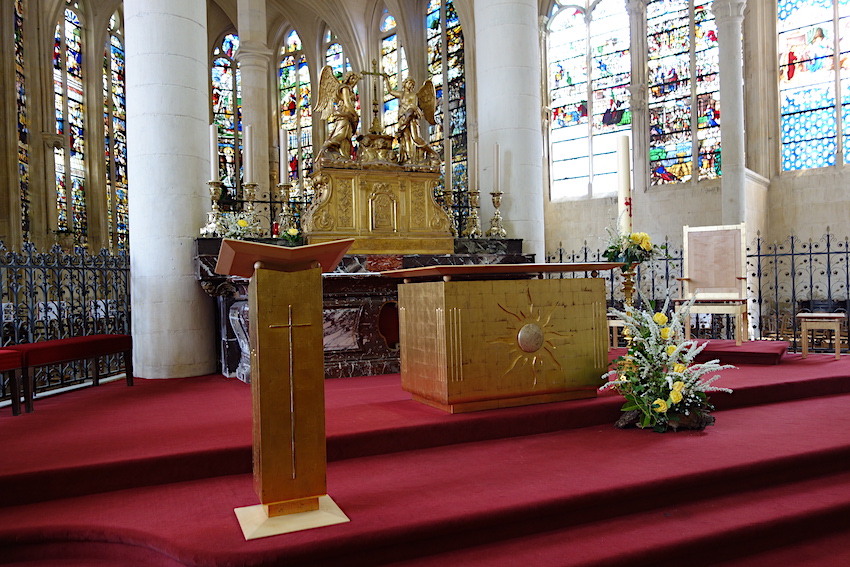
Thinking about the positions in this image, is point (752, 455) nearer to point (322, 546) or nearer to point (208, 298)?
point (322, 546)

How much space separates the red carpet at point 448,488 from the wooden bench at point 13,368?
134 millimetres

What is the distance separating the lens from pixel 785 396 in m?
4.66

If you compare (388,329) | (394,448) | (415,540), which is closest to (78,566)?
(415,540)

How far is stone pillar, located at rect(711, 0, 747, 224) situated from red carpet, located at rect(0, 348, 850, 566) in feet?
27.5

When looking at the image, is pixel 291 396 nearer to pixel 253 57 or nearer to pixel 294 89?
pixel 253 57

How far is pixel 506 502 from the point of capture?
2.65 m

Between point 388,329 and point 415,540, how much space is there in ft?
11.0

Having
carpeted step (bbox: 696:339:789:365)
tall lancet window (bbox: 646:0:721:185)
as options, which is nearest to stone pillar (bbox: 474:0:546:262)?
carpeted step (bbox: 696:339:789:365)

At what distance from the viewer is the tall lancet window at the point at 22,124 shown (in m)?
13.5

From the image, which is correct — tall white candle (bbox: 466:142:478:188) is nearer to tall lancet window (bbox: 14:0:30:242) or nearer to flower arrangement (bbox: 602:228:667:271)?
flower arrangement (bbox: 602:228:667:271)

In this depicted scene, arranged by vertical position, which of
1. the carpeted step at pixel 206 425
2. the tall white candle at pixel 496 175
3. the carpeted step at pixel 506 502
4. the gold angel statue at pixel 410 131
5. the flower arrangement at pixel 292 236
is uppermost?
the gold angel statue at pixel 410 131

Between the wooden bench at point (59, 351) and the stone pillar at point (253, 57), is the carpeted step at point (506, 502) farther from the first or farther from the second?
the stone pillar at point (253, 57)

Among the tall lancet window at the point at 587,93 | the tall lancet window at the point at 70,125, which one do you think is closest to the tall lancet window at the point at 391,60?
the tall lancet window at the point at 587,93

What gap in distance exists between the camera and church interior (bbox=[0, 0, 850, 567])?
8.30 ft
